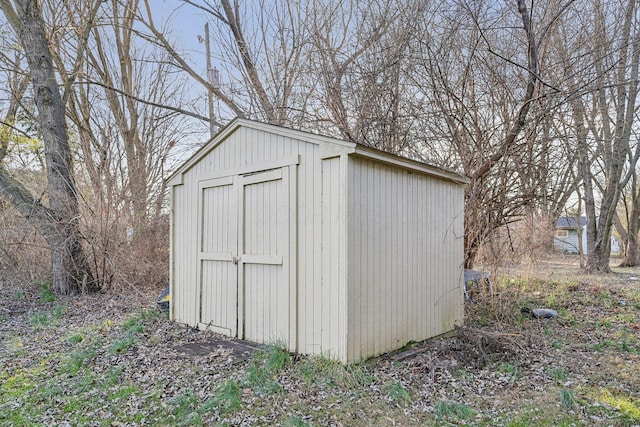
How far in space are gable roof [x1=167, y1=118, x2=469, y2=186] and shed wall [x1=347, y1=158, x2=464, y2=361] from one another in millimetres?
99

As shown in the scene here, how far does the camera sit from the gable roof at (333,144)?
12.0 feet

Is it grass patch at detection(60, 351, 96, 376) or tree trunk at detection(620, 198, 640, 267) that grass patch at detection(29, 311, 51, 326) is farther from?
tree trunk at detection(620, 198, 640, 267)

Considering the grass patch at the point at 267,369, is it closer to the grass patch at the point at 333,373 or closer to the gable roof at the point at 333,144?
the grass patch at the point at 333,373

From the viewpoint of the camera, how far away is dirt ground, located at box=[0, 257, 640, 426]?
292cm

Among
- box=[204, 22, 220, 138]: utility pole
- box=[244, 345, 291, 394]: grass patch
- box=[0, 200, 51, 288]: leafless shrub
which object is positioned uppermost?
box=[204, 22, 220, 138]: utility pole

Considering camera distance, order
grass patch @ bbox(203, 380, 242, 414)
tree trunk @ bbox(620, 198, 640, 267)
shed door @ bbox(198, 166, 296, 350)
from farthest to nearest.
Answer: tree trunk @ bbox(620, 198, 640, 267) < shed door @ bbox(198, 166, 296, 350) < grass patch @ bbox(203, 380, 242, 414)

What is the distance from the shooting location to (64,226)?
712 cm

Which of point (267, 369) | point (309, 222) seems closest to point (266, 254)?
point (309, 222)

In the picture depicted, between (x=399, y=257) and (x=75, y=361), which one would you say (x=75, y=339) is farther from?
(x=399, y=257)

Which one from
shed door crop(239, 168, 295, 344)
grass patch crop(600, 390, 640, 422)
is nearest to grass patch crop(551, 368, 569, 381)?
grass patch crop(600, 390, 640, 422)

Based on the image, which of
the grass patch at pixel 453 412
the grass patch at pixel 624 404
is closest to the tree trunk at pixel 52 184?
the grass patch at pixel 453 412

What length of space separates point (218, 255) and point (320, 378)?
2131mm

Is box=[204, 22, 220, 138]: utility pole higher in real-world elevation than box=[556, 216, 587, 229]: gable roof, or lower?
higher

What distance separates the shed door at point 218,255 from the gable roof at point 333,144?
46 centimetres
